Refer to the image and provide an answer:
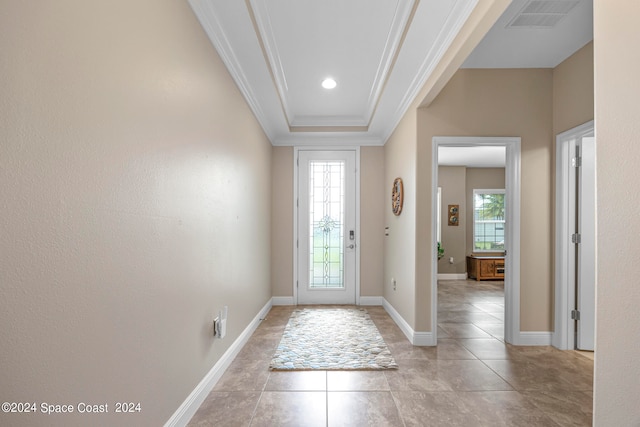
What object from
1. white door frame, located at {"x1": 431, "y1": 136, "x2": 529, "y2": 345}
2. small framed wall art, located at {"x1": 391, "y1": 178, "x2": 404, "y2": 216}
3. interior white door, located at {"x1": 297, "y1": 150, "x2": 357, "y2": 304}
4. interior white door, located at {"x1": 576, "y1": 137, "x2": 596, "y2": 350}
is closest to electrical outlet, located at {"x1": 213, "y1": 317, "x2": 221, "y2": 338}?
white door frame, located at {"x1": 431, "y1": 136, "x2": 529, "y2": 345}

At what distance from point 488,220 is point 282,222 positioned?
5.45 m

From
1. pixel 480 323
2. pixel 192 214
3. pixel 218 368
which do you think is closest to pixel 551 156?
pixel 480 323

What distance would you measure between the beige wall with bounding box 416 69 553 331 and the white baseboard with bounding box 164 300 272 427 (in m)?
1.76

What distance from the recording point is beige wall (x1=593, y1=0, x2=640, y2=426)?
3.27 feet

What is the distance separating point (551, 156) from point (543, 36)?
1.11 metres

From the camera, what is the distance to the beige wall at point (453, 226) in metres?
7.50

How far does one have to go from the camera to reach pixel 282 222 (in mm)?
4852

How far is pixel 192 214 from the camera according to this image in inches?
76.5

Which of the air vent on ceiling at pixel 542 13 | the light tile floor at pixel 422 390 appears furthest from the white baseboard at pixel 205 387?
the air vent on ceiling at pixel 542 13

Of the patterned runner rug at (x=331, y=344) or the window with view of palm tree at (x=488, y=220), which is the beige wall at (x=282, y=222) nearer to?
the patterned runner rug at (x=331, y=344)

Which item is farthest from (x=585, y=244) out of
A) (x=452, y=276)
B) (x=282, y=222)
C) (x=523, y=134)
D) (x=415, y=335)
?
(x=452, y=276)

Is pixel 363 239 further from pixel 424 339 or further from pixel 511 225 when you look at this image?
pixel 511 225

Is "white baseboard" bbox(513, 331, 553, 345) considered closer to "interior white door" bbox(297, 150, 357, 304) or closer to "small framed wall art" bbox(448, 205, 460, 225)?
"interior white door" bbox(297, 150, 357, 304)

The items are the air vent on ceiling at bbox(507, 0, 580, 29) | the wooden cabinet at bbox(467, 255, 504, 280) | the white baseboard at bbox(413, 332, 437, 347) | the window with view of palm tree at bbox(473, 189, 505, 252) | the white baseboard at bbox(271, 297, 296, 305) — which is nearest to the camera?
the air vent on ceiling at bbox(507, 0, 580, 29)
